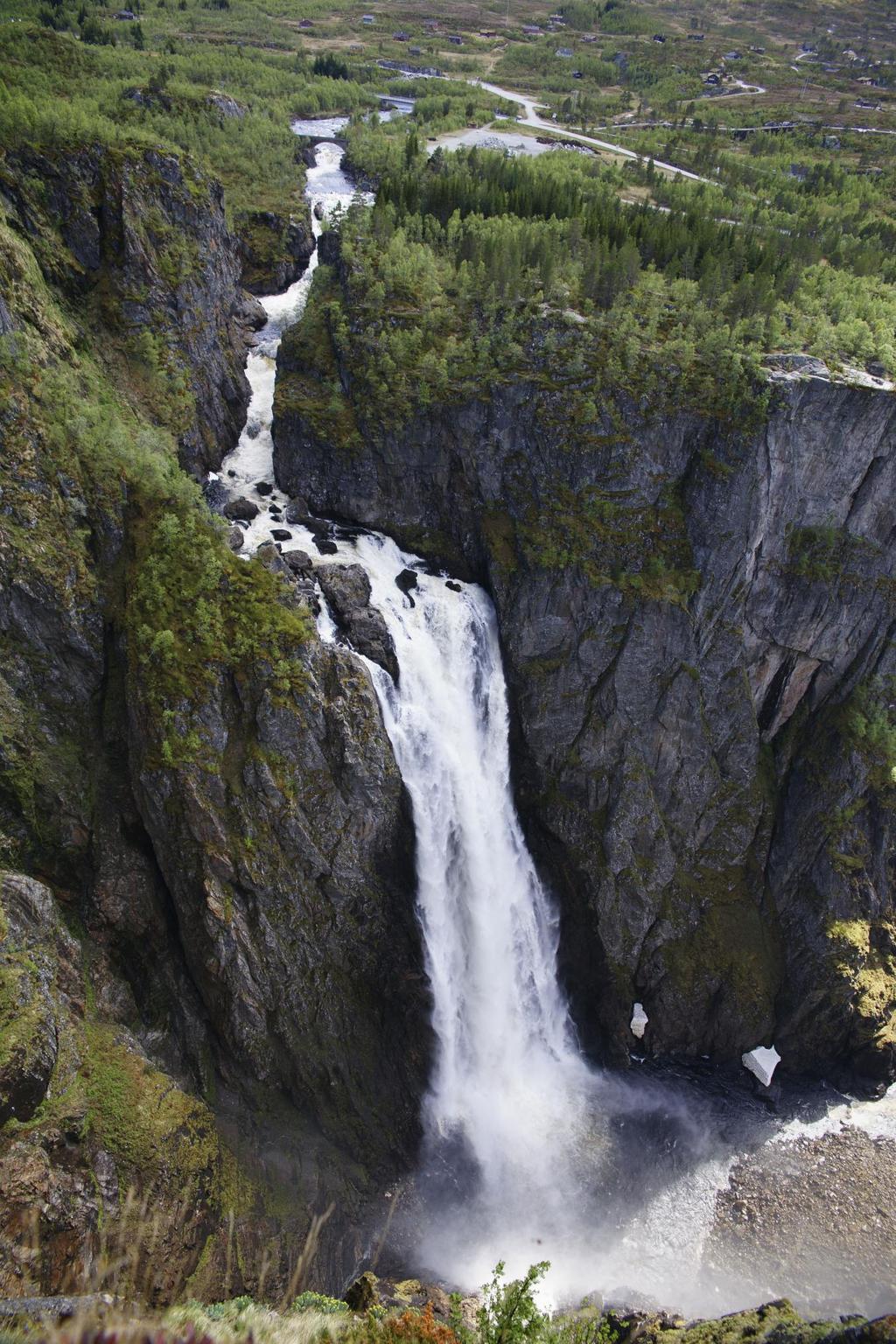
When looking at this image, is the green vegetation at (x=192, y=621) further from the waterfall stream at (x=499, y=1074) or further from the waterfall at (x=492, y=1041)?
the waterfall at (x=492, y=1041)

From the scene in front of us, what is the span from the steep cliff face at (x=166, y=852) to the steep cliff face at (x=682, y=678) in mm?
11971

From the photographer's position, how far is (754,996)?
46469mm

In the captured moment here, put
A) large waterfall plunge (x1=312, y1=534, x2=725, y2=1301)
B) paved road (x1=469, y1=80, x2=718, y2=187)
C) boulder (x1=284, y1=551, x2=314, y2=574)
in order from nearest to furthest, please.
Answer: large waterfall plunge (x1=312, y1=534, x2=725, y2=1301) < boulder (x1=284, y1=551, x2=314, y2=574) < paved road (x1=469, y1=80, x2=718, y2=187)

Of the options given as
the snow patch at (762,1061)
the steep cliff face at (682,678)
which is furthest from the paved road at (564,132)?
the snow patch at (762,1061)

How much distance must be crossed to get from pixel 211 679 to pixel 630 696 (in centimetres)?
2477

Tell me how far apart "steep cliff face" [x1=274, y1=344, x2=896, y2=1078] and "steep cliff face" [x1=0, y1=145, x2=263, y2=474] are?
221 inches

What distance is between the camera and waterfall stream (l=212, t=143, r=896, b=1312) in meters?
36.5

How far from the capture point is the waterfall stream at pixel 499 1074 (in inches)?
1438

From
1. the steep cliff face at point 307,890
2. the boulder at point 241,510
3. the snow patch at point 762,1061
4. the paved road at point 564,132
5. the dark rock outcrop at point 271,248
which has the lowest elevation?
the snow patch at point 762,1061

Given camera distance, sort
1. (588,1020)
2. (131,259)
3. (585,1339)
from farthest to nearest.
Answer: (588,1020), (131,259), (585,1339)

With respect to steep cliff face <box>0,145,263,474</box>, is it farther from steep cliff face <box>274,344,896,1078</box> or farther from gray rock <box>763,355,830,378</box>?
gray rock <box>763,355,830,378</box>

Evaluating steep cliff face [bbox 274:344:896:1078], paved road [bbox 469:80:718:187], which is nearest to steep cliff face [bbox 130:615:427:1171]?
steep cliff face [bbox 274:344:896:1078]

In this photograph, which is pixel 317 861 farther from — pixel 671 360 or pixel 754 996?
pixel 671 360

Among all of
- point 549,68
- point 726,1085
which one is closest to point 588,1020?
point 726,1085
